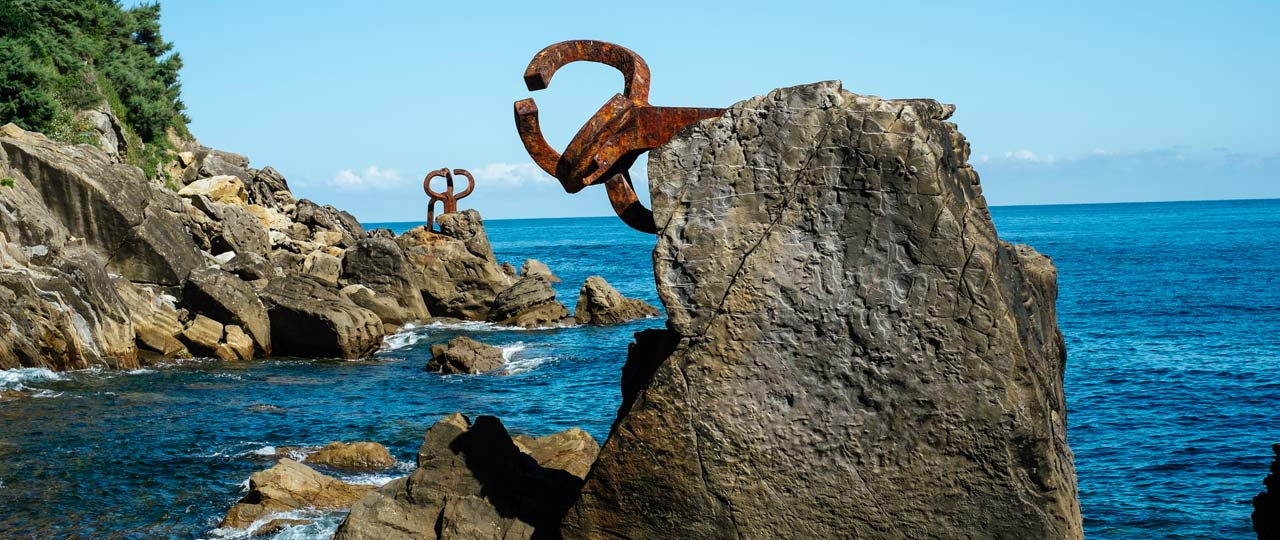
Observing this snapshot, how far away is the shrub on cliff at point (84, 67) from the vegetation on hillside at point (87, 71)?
30mm

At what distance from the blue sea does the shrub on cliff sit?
1377cm

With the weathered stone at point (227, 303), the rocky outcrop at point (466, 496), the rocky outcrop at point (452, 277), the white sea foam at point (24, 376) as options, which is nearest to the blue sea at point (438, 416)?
the white sea foam at point (24, 376)

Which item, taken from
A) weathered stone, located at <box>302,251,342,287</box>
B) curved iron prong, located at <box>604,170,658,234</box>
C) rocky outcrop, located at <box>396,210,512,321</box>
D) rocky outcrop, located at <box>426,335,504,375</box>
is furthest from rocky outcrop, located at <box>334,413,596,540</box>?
weathered stone, located at <box>302,251,342,287</box>

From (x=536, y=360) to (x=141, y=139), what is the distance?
27.1 meters

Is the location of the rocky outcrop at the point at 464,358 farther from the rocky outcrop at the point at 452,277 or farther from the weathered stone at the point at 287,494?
the weathered stone at the point at 287,494

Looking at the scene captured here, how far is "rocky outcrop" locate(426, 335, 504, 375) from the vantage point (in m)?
25.0

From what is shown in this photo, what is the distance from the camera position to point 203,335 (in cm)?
2517

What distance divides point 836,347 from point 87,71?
41.6 metres

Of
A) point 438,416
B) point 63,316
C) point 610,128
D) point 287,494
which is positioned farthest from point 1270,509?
point 63,316

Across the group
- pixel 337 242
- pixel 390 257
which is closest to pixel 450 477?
pixel 390 257

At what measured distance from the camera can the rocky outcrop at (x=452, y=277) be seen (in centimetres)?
3600

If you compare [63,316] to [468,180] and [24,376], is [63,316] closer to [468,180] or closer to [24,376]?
[24,376]

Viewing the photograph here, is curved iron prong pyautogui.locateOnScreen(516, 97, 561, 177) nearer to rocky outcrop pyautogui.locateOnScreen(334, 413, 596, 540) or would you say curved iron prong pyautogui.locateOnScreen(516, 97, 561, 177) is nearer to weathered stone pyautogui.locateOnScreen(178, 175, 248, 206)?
rocky outcrop pyautogui.locateOnScreen(334, 413, 596, 540)

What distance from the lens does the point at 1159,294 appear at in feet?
135
